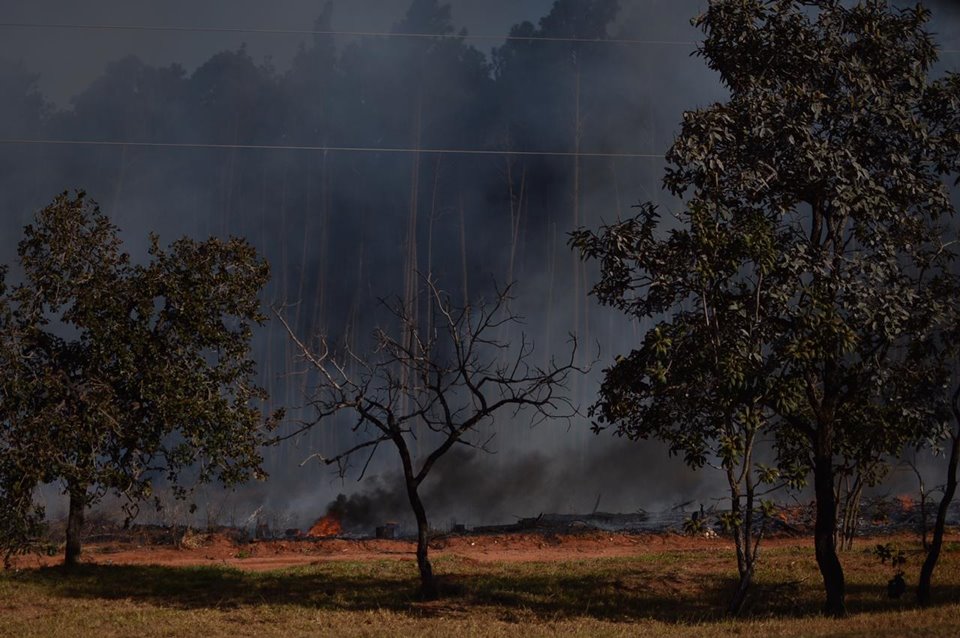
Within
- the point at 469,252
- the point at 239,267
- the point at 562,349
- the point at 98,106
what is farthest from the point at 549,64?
the point at 239,267

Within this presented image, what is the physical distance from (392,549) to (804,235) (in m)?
14.3

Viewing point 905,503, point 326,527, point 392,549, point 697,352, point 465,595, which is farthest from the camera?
point 326,527

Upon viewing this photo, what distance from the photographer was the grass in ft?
40.9

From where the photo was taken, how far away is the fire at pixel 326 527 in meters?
29.6

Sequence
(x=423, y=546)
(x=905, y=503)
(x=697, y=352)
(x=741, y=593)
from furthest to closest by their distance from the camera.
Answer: (x=905, y=503)
(x=423, y=546)
(x=741, y=593)
(x=697, y=352)

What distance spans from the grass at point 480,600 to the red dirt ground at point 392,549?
2285 mm

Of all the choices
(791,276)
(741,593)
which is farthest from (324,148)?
(741,593)

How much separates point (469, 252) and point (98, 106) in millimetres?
15124

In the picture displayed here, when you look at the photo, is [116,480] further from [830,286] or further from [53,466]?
→ [830,286]

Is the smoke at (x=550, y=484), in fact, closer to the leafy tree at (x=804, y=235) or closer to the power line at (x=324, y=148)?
the power line at (x=324, y=148)

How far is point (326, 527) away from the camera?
98.8 ft

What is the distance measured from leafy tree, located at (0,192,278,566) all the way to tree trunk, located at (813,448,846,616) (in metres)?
8.23

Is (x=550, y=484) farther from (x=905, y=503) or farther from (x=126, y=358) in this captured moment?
(x=126, y=358)

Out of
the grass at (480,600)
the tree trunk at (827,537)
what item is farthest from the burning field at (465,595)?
the tree trunk at (827,537)
